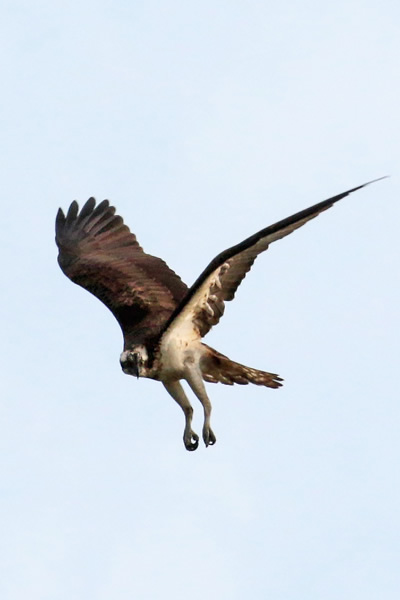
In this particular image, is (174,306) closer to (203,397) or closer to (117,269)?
(117,269)

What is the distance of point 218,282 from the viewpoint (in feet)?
53.2

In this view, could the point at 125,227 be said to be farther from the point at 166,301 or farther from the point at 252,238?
the point at 252,238

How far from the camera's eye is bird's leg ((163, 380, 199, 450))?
662 inches

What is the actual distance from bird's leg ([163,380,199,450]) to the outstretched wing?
0.59 meters

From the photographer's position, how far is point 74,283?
19.0 metres

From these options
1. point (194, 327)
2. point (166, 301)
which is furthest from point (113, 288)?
point (194, 327)

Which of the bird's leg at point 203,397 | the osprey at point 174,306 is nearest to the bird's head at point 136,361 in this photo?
the osprey at point 174,306

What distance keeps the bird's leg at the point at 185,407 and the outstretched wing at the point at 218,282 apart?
0.59 m

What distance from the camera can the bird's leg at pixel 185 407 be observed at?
55.2 ft

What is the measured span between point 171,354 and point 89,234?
13.3 feet

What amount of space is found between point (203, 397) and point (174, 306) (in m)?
1.66

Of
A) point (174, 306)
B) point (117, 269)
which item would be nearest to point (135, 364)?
point (174, 306)

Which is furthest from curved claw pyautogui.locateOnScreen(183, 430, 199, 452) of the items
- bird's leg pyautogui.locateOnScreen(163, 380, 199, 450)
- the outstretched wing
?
the outstretched wing

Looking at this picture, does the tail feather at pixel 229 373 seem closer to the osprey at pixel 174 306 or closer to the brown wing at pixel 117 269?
the osprey at pixel 174 306
